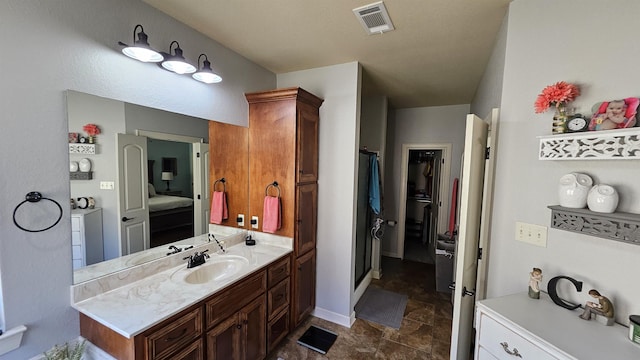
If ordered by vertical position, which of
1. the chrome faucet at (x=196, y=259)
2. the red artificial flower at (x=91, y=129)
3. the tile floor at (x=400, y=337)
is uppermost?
the red artificial flower at (x=91, y=129)

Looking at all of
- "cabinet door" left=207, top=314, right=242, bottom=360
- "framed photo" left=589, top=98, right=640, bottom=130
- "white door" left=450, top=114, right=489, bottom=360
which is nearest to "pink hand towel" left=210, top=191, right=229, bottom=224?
"cabinet door" left=207, top=314, right=242, bottom=360

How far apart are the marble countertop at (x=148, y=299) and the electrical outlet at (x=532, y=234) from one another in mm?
1708

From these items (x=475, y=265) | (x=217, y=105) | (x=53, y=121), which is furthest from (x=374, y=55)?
(x=53, y=121)

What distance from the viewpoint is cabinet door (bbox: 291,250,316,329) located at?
2.37 m

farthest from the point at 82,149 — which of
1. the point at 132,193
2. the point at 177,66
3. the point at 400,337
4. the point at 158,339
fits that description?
the point at 400,337

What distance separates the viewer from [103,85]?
144 cm

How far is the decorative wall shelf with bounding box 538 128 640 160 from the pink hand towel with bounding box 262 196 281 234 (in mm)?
1867

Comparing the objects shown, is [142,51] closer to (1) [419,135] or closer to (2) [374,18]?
(2) [374,18]

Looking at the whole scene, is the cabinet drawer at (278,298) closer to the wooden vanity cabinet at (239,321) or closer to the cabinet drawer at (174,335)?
the wooden vanity cabinet at (239,321)

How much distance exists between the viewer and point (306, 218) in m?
2.49

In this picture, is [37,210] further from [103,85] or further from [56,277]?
[103,85]

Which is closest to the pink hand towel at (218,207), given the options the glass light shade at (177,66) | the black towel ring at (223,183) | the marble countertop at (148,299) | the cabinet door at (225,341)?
the black towel ring at (223,183)

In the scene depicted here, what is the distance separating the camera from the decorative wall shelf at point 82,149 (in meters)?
1.35

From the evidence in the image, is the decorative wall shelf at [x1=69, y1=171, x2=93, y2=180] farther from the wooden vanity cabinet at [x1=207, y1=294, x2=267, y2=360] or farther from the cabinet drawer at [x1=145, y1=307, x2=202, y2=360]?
the wooden vanity cabinet at [x1=207, y1=294, x2=267, y2=360]
